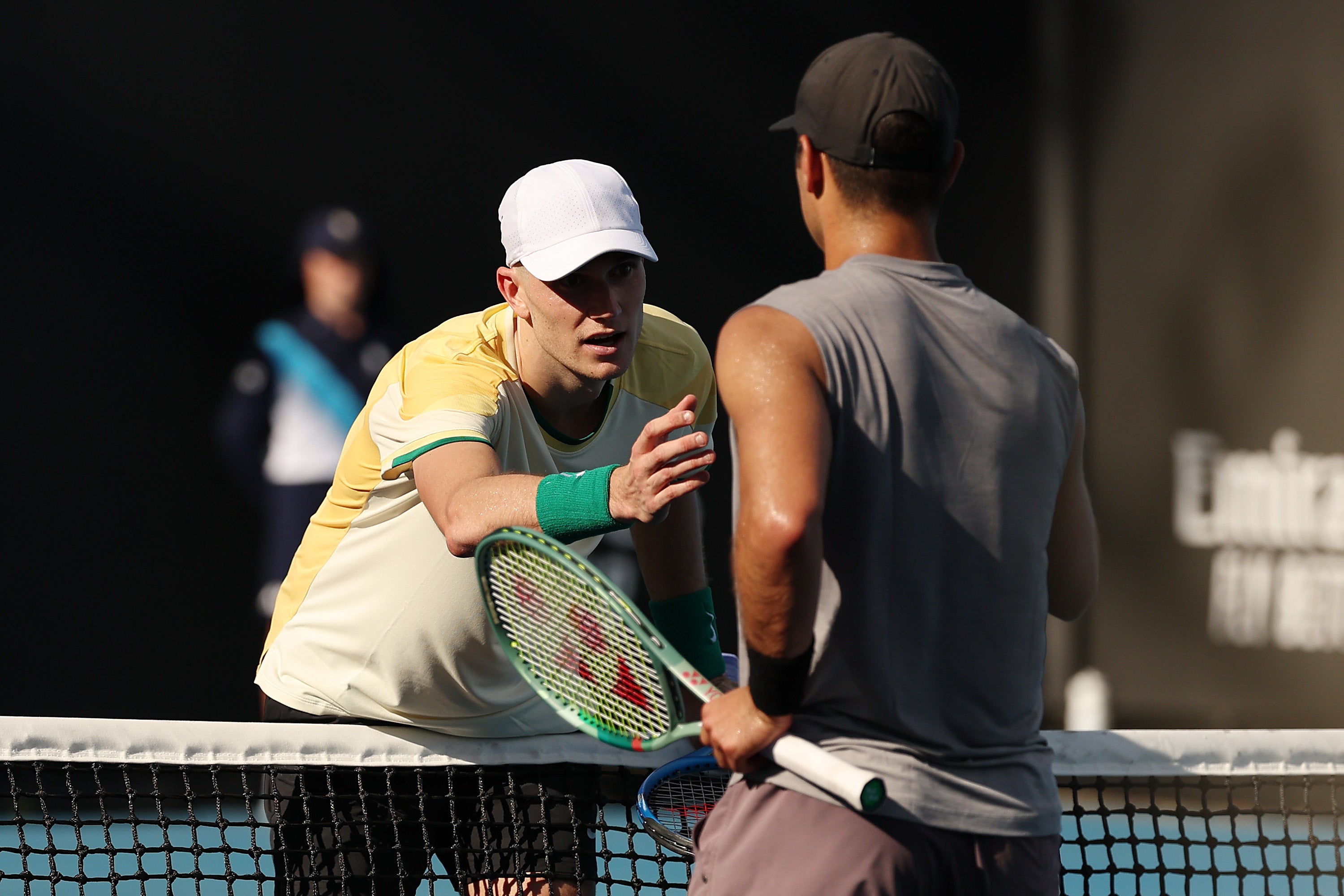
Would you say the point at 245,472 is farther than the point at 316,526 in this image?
Yes

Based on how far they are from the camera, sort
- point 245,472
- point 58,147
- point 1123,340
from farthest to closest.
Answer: point 1123,340 → point 58,147 → point 245,472

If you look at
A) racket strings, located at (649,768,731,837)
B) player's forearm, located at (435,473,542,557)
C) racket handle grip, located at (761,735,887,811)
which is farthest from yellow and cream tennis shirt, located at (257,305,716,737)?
racket handle grip, located at (761,735,887,811)

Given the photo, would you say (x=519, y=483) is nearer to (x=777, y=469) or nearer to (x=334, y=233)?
(x=777, y=469)

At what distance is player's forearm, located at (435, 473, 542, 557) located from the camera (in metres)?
1.76

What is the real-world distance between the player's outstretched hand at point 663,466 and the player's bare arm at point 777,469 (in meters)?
0.21

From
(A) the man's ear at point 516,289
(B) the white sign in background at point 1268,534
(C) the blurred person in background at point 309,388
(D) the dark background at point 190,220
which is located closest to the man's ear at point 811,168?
(A) the man's ear at point 516,289

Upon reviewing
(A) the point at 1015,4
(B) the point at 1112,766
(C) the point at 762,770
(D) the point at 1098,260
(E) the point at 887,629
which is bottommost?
(B) the point at 1112,766

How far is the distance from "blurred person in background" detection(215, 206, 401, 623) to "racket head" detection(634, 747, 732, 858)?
237 cm

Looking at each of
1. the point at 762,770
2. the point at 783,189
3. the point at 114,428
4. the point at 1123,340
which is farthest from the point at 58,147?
the point at 762,770

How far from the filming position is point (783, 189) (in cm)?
515

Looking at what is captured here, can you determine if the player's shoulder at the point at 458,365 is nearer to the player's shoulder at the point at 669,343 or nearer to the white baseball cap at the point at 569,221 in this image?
the white baseball cap at the point at 569,221

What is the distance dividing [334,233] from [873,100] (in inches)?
135

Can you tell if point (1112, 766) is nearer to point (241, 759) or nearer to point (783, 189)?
point (241, 759)

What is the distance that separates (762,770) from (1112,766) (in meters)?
1.03
